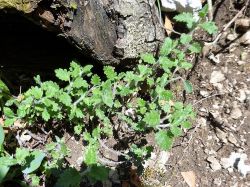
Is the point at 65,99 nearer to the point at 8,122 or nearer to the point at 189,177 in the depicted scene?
the point at 8,122

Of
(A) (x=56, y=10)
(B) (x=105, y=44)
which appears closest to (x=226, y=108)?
(B) (x=105, y=44)

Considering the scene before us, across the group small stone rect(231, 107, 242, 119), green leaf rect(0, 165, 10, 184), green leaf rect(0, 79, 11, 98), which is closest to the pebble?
small stone rect(231, 107, 242, 119)

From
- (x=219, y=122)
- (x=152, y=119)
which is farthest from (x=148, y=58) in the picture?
(x=219, y=122)

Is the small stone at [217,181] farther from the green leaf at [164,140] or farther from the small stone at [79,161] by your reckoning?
the small stone at [79,161]

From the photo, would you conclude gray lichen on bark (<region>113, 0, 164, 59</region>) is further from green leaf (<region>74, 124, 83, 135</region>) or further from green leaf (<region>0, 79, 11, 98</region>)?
green leaf (<region>0, 79, 11, 98</region>)

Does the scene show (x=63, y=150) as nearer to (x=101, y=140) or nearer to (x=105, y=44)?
(x=101, y=140)

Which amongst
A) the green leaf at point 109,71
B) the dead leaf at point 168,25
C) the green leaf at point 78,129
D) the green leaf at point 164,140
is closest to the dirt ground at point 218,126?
the green leaf at point 78,129
